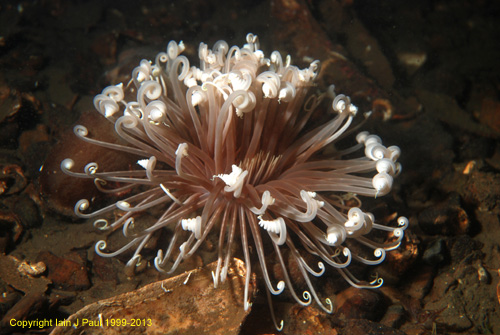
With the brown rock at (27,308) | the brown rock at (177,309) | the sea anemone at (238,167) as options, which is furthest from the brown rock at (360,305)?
the brown rock at (27,308)

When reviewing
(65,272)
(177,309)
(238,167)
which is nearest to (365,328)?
(177,309)

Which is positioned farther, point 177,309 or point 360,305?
point 360,305

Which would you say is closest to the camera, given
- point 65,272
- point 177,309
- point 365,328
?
point 177,309

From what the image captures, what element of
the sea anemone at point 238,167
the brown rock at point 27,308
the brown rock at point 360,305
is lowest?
the brown rock at point 360,305

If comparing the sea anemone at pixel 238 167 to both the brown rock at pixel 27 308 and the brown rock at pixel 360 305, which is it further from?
the brown rock at pixel 27 308

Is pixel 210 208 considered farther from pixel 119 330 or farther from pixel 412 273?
pixel 412 273

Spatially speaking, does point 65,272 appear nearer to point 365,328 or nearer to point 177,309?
point 177,309

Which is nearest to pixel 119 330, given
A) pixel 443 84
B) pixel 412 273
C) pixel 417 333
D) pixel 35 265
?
pixel 35 265

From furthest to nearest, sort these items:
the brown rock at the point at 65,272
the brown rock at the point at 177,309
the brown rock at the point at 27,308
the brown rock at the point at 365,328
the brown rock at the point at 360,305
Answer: the brown rock at the point at 360,305
the brown rock at the point at 65,272
the brown rock at the point at 365,328
the brown rock at the point at 27,308
the brown rock at the point at 177,309
